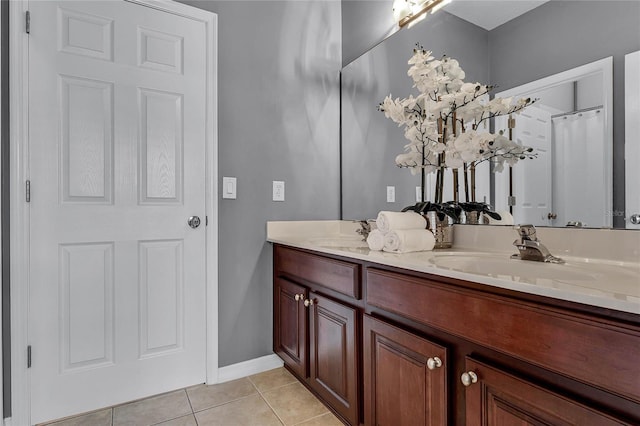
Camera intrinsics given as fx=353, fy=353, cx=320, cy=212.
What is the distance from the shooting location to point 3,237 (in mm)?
1463

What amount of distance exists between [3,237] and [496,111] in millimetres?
2071

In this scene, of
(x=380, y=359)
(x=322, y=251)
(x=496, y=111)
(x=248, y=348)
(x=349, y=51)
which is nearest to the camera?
(x=380, y=359)

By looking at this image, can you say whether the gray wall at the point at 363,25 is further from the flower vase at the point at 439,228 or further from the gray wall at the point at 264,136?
the flower vase at the point at 439,228

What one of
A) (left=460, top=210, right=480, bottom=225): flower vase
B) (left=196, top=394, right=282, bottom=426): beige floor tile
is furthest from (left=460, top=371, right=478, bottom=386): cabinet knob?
(left=196, top=394, right=282, bottom=426): beige floor tile

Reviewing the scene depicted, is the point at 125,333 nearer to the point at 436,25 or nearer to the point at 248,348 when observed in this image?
the point at 248,348

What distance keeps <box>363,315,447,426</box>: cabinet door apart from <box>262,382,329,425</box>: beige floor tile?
1.40 ft

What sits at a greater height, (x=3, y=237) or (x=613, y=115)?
(x=613, y=115)

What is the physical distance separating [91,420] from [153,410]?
251mm

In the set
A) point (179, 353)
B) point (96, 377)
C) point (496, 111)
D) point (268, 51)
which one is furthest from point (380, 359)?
point (268, 51)

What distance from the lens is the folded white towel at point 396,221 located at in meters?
1.33

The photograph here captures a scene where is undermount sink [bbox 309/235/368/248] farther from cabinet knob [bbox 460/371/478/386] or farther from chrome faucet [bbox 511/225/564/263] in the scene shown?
cabinet knob [bbox 460/371/478/386]

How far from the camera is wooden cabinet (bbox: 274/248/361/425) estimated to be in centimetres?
134

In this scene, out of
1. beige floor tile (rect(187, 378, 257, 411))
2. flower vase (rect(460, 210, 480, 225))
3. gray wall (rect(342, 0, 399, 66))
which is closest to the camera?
flower vase (rect(460, 210, 480, 225))

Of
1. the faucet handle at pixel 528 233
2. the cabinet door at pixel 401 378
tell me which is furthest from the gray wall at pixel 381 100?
the cabinet door at pixel 401 378
